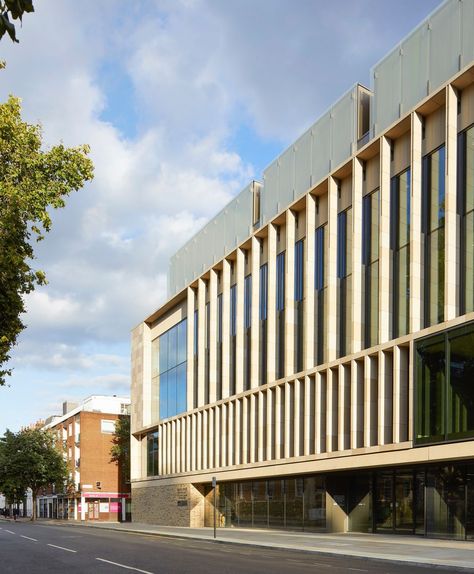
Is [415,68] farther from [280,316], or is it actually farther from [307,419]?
[307,419]

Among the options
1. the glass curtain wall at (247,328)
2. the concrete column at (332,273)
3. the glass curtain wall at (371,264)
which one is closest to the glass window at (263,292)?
the glass curtain wall at (247,328)

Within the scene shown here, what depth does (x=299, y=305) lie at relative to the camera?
37.0 meters

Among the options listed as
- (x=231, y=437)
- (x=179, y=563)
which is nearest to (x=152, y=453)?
(x=231, y=437)

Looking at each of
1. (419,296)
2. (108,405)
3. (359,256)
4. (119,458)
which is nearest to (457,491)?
(419,296)

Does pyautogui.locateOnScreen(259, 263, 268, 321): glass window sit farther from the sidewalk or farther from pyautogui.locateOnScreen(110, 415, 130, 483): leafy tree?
pyautogui.locateOnScreen(110, 415, 130, 483): leafy tree

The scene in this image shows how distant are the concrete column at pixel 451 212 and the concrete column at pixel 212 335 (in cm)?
2247

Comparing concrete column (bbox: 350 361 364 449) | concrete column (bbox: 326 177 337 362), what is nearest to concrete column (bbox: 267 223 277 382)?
concrete column (bbox: 326 177 337 362)

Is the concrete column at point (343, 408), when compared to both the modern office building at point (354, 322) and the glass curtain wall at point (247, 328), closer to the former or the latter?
the modern office building at point (354, 322)

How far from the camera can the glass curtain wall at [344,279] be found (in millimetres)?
32812

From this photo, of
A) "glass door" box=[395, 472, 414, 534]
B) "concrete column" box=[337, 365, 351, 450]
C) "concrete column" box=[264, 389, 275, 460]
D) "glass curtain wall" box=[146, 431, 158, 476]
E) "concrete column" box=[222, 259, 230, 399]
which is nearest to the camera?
"glass door" box=[395, 472, 414, 534]

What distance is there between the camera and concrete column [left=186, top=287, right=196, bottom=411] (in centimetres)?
5006

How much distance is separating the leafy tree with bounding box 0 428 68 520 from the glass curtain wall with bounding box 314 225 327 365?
5207cm

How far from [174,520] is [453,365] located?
30702 millimetres

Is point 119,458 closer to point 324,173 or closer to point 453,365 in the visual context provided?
point 324,173
